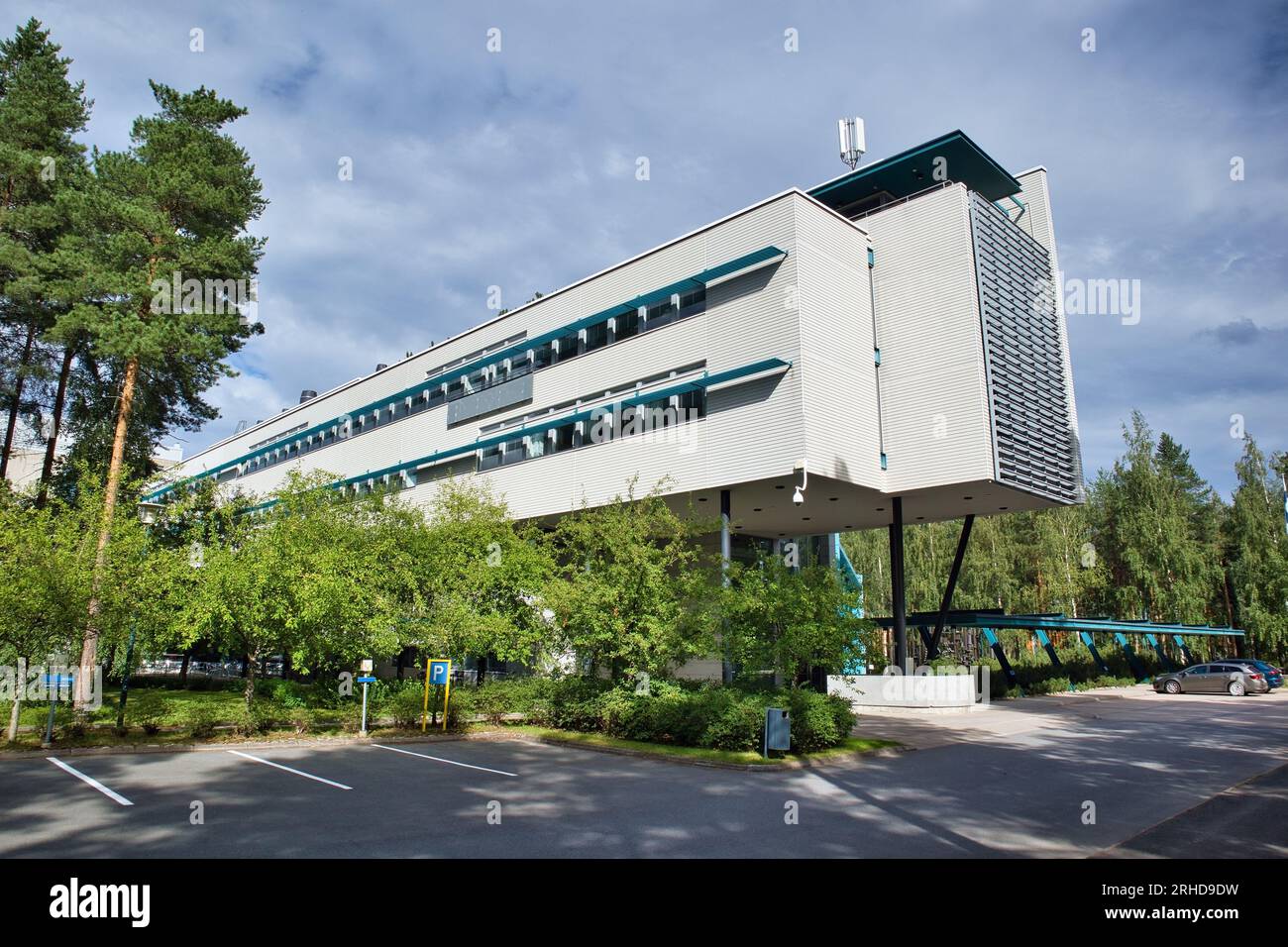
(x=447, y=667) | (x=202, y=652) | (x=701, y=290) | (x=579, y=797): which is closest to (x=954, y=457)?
(x=701, y=290)

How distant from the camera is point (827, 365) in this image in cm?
2827

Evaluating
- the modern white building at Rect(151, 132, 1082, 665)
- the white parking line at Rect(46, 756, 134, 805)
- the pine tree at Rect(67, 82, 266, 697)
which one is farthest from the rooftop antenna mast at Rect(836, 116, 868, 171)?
the white parking line at Rect(46, 756, 134, 805)

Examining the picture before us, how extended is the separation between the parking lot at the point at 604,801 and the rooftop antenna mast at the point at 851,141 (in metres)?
27.5

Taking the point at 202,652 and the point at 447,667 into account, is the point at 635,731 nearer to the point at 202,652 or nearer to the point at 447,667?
the point at 447,667

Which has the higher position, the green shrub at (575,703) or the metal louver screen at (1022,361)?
the metal louver screen at (1022,361)

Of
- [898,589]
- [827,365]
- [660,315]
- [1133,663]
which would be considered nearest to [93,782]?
[827,365]

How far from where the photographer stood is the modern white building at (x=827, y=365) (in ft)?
91.8

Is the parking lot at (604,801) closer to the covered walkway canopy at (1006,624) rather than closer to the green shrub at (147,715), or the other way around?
the green shrub at (147,715)

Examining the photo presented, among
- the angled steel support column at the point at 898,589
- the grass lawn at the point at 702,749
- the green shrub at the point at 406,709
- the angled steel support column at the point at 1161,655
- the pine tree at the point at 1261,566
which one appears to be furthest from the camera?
the pine tree at the point at 1261,566

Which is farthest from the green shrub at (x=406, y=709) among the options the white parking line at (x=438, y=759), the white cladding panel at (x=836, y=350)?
the white cladding panel at (x=836, y=350)

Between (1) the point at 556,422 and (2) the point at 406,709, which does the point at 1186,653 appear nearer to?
(1) the point at 556,422

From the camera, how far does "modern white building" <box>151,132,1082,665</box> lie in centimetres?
2798

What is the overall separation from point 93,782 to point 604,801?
850 cm

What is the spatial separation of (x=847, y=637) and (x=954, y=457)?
1278 centimetres
